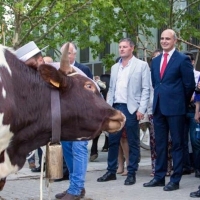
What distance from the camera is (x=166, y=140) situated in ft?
27.7

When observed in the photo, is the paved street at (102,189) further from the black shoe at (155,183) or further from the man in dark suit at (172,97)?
the man in dark suit at (172,97)

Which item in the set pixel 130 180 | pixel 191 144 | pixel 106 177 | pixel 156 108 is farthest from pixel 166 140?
pixel 106 177

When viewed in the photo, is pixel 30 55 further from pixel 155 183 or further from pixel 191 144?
pixel 191 144

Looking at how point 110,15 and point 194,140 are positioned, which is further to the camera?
point 110,15

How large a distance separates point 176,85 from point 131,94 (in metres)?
0.88

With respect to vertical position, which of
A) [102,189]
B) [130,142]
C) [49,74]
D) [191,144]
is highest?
[49,74]

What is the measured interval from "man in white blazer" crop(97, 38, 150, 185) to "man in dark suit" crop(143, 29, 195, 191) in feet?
1.31

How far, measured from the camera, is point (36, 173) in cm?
1012

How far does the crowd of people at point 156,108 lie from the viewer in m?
7.82

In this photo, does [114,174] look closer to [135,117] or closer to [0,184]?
[135,117]

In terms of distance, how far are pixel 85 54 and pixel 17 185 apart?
23240mm

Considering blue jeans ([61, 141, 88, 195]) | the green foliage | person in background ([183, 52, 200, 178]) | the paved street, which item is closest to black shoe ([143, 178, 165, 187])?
the paved street

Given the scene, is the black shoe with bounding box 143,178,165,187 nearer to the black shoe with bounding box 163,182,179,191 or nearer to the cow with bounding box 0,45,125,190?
the black shoe with bounding box 163,182,179,191

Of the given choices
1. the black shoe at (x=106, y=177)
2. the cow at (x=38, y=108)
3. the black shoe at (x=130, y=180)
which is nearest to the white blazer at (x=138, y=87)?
the black shoe at (x=130, y=180)
